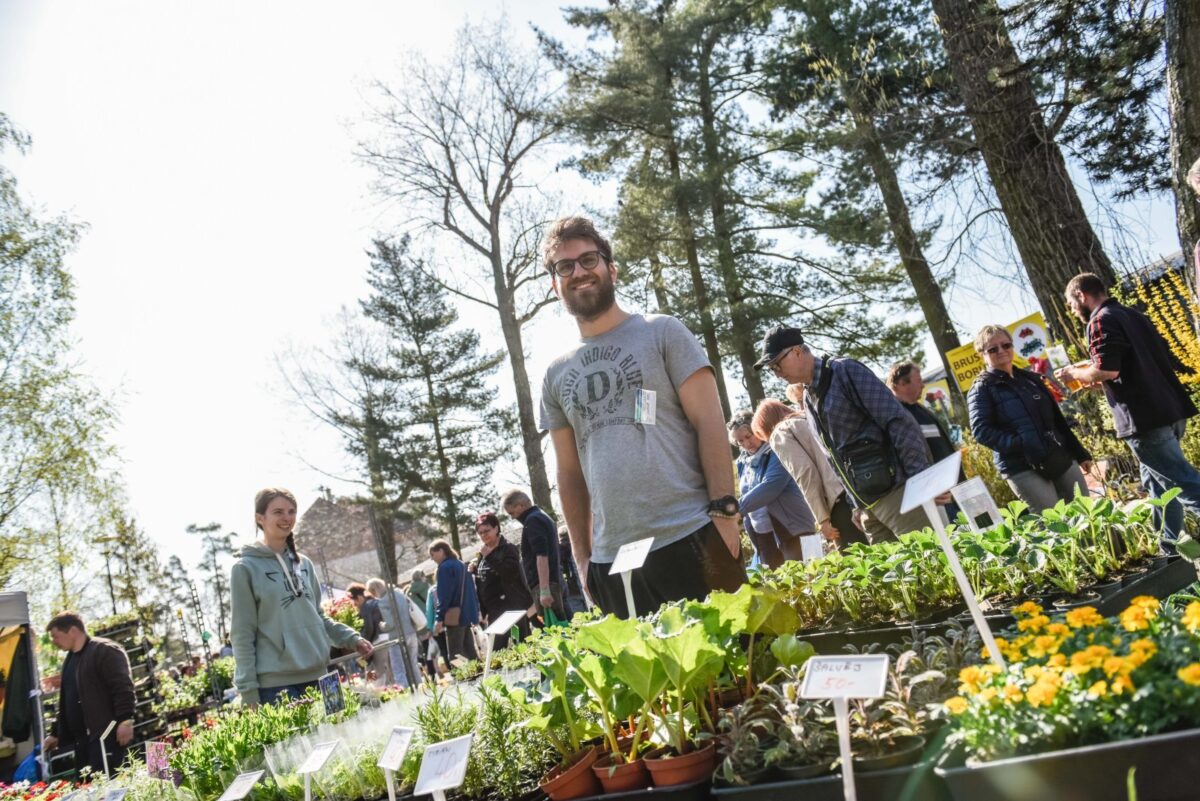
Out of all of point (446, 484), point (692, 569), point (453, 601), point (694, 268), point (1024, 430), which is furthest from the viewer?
point (446, 484)

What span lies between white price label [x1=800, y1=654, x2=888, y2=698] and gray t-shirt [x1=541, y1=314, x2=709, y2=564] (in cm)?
111

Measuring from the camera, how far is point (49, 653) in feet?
55.2

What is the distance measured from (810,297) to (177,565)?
46020 millimetres

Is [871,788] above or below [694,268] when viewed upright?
below

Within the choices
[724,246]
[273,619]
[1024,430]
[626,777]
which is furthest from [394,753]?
[724,246]

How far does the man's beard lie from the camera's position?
8.12 feet

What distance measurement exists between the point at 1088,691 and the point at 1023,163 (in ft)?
19.6

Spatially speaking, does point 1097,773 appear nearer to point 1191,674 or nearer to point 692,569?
point 1191,674

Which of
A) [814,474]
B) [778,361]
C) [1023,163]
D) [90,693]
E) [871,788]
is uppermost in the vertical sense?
[1023,163]

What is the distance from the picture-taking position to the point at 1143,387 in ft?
12.3

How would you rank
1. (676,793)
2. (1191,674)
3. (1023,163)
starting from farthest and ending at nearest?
(1023,163), (676,793), (1191,674)

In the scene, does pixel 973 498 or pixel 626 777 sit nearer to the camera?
pixel 626 777

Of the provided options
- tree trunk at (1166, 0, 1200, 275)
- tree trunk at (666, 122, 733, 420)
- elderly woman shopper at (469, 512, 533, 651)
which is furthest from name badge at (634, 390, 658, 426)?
tree trunk at (666, 122, 733, 420)

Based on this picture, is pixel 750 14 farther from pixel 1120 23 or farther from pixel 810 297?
pixel 1120 23
